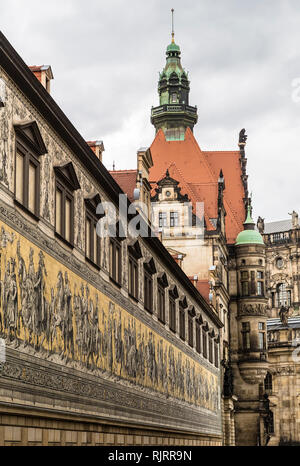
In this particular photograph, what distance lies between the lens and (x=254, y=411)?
165 feet

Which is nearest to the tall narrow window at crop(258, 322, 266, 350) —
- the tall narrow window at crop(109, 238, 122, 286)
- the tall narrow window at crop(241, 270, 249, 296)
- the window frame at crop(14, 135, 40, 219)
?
the tall narrow window at crop(241, 270, 249, 296)

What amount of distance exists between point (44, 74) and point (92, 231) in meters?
3.66

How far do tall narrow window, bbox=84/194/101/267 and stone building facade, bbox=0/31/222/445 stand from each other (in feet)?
0.08

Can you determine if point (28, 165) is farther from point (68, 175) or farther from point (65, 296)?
point (65, 296)

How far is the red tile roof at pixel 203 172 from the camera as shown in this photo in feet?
171

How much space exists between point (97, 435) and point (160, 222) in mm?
29175

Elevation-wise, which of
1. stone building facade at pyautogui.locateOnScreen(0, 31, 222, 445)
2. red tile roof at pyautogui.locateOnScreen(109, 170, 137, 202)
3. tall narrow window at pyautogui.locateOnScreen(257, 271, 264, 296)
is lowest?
stone building facade at pyautogui.locateOnScreen(0, 31, 222, 445)

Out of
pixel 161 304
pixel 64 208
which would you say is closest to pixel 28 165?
pixel 64 208

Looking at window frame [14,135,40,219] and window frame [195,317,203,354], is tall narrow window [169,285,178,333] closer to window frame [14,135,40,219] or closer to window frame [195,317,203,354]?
window frame [195,317,203,354]

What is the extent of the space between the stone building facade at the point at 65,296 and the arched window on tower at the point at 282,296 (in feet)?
164

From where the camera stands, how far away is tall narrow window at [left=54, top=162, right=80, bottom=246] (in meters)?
15.0

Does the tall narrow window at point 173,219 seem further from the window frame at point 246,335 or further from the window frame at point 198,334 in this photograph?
the window frame at point 198,334

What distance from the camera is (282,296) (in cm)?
7438

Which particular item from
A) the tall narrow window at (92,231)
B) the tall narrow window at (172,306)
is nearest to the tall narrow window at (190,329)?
the tall narrow window at (172,306)
